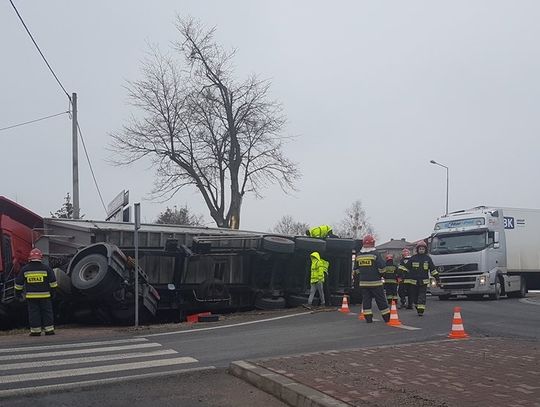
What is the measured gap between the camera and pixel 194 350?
9742 millimetres

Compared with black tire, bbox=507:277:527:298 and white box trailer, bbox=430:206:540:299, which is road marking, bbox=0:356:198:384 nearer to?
white box trailer, bbox=430:206:540:299

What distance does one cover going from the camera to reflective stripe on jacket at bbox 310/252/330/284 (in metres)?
16.1

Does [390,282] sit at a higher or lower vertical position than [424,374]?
higher

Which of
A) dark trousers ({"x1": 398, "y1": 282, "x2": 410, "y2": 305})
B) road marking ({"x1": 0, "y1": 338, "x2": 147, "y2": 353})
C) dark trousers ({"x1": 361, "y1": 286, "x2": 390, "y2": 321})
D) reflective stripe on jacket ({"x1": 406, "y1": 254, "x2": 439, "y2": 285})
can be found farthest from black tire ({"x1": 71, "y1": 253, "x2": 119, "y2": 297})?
dark trousers ({"x1": 398, "y1": 282, "x2": 410, "y2": 305})

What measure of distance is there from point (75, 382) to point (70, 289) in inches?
262

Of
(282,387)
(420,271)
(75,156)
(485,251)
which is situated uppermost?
(75,156)

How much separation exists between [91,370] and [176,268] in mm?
7460

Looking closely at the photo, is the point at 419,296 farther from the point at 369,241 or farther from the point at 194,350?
the point at 194,350

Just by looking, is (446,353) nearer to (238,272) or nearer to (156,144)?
(238,272)

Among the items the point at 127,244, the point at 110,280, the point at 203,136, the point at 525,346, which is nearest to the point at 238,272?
the point at 127,244

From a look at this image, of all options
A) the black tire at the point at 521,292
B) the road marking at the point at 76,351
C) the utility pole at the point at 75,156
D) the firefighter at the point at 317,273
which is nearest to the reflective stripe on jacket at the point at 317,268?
the firefighter at the point at 317,273

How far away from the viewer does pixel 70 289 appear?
13797 mm

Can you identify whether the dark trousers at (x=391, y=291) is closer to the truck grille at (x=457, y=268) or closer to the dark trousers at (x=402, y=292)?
the dark trousers at (x=402, y=292)

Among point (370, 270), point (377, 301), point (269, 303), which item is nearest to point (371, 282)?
point (370, 270)
